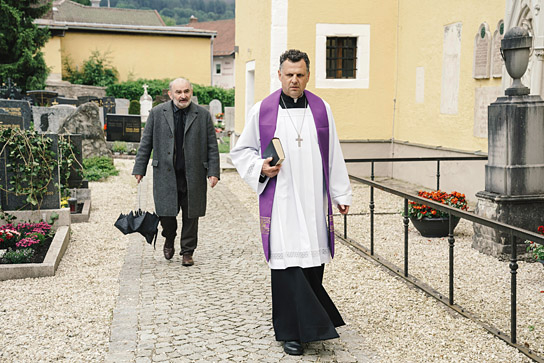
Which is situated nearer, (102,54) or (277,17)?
(277,17)

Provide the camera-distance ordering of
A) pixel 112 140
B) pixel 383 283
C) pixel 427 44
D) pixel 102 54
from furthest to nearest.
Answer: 1. pixel 102 54
2. pixel 112 140
3. pixel 427 44
4. pixel 383 283

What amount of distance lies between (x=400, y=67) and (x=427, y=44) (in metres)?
1.33

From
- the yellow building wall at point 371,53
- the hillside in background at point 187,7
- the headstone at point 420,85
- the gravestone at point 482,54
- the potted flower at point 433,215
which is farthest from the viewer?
the hillside in background at point 187,7

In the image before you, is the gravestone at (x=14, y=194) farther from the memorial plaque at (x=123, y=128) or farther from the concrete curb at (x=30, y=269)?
the memorial plaque at (x=123, y=128)

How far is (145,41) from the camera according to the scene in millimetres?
39469

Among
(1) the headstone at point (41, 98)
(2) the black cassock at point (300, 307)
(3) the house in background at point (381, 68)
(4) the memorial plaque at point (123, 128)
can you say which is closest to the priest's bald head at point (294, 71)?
(2) the black cassock at point (300, 307)

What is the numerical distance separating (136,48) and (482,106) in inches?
1228

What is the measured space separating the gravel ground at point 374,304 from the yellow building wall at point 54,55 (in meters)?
Answer: 30.1

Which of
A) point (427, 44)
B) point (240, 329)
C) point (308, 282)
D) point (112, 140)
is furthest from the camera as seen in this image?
point (112, 140)

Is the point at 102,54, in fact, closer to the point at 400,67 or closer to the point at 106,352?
the point at 400,67

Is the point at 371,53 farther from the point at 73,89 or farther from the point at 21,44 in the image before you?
the point at 73,89

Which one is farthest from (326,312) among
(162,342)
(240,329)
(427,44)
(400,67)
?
(400,67)

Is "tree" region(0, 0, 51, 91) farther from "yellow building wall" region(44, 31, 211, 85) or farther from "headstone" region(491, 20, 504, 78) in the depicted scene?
"headstone" region(491, 20, 504, 78)

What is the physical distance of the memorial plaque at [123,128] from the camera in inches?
775
